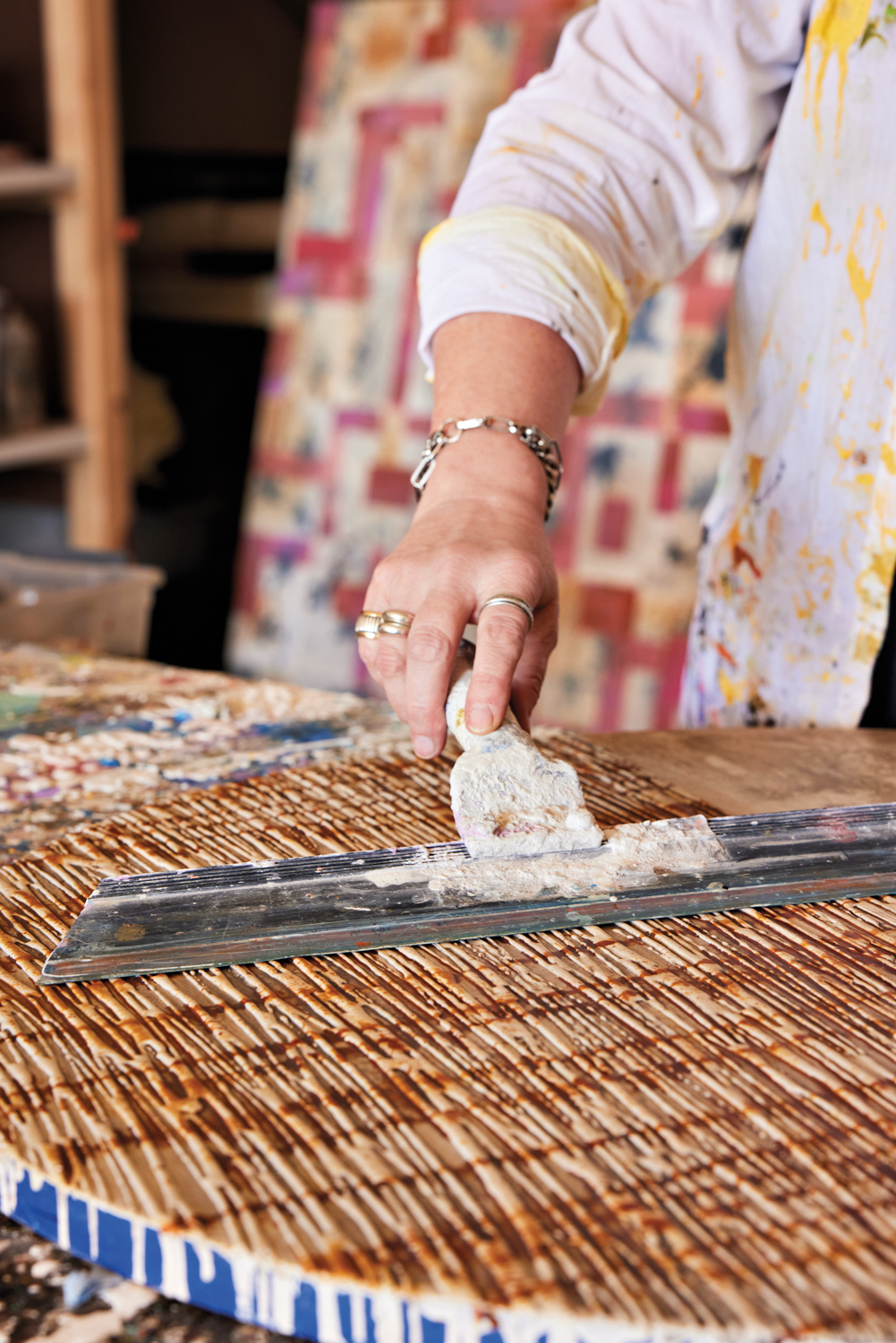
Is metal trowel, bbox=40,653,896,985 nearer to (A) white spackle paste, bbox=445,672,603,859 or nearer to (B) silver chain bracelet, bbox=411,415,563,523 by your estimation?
(A) white spackle paste, bbox=445,672,603,859

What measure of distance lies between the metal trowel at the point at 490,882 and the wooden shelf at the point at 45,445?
1.77 meters

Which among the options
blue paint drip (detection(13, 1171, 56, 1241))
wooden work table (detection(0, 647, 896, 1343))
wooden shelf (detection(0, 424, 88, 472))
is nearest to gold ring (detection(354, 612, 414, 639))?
wooden work table (detection(0, 647, 896, 1343))

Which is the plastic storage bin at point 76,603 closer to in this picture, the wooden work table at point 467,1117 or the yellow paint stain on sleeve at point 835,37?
the wooden work table at point 467,1117

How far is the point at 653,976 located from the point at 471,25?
6.51ft

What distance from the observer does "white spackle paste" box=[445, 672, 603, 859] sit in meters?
0.73

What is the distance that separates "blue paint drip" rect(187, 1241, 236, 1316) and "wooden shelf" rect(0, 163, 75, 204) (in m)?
2.15

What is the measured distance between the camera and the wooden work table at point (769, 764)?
2.81ft

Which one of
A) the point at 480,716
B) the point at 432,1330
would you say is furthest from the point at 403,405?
the point at 432,1330

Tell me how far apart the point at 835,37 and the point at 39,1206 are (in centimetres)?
94

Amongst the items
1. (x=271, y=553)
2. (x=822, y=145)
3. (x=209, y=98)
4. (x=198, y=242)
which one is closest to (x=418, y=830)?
(x=822, y=145)

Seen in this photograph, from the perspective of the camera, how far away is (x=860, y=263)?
0.96 m

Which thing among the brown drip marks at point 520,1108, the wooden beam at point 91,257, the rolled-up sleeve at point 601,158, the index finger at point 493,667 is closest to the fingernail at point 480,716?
the index finger at point 493,667

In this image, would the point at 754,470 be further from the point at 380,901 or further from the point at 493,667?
the point at 380,901

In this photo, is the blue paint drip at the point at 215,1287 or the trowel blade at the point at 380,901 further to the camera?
the trowel blade at the point at 380,901
